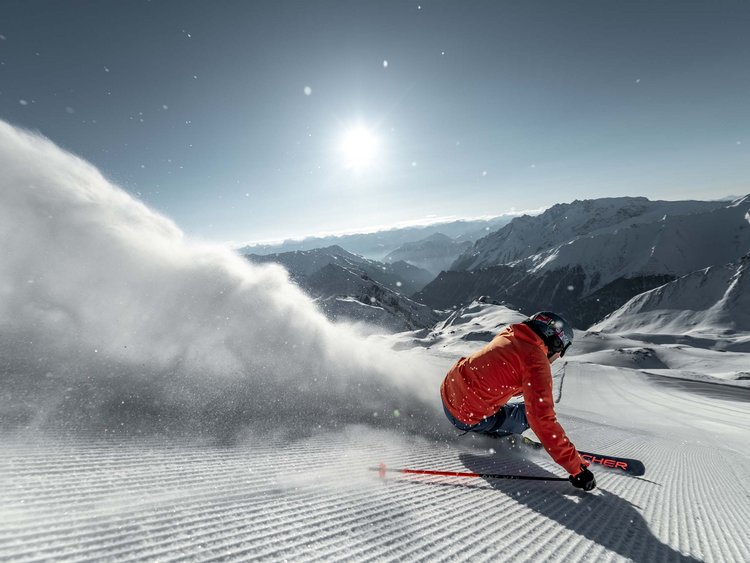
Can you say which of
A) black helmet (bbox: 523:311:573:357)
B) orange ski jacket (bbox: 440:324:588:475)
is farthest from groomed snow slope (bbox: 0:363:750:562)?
black helmet (bbox: 523:311:573:357)

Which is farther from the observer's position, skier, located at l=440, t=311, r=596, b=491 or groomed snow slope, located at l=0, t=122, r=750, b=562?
skier, located at l=440, t=311, r=596, b=491

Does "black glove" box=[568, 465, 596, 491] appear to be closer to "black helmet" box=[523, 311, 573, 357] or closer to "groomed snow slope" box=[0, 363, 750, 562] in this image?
"groomed snow slope" box=[0, 363, 750, 562]

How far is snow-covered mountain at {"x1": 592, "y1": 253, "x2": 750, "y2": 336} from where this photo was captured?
392ft

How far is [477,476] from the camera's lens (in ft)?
15.8

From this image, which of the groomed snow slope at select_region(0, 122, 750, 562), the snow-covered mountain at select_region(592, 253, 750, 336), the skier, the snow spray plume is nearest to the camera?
the groomed snow slope at select_region(0, 122, 750, 562)

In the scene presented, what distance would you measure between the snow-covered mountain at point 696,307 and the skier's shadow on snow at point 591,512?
463ft

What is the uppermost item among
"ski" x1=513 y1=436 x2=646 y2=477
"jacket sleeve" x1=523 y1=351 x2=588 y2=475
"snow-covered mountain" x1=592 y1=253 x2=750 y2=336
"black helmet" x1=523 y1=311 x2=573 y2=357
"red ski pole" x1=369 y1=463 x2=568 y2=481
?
"snow-covered mountain" x1=592 y1=253 x2=750 y2=336

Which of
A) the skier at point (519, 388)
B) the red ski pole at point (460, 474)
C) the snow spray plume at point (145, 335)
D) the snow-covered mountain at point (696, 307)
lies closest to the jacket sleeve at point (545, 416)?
the skier at point (519, 388)

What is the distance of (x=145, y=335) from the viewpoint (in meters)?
7.48

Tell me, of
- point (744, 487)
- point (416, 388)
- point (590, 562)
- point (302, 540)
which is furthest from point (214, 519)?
point (744, 487)

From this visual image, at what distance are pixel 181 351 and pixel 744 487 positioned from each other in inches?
391

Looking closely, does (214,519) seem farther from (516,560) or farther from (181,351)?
(181,351)

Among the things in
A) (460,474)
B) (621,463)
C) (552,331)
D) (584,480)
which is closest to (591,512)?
(584,480)

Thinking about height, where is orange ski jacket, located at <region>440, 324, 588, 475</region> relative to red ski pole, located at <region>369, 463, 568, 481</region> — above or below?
above
